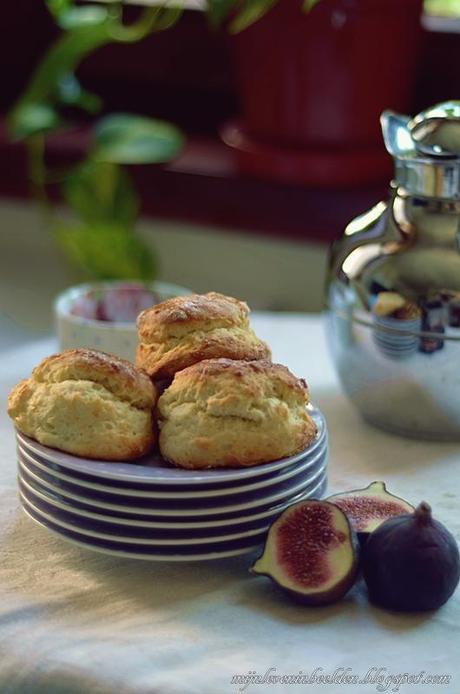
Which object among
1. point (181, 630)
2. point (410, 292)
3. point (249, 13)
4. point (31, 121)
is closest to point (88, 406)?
point (181, 630)

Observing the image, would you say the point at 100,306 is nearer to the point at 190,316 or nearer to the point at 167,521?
the point at 190,316

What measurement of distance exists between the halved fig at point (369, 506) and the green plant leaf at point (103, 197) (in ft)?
4.62

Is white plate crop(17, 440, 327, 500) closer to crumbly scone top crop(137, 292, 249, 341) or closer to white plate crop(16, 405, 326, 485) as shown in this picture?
white plate crop(16, 405, 326, 485)

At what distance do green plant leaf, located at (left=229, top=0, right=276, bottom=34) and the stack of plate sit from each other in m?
1.10

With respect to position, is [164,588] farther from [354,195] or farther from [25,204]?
[25,204]

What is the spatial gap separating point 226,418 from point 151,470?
70 millimetres

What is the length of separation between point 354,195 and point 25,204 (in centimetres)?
88

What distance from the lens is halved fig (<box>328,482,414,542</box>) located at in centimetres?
88

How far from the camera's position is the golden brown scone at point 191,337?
0.94 meters

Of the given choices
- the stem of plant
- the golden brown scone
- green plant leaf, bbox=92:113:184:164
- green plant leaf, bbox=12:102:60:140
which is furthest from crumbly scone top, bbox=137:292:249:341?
the stem of plant

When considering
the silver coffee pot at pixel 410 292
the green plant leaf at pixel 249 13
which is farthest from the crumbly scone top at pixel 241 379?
the green plant leaf at pixel 249 13

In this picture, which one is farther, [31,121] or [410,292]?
[31,121]

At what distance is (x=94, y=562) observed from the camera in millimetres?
896

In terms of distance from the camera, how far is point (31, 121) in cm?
220
